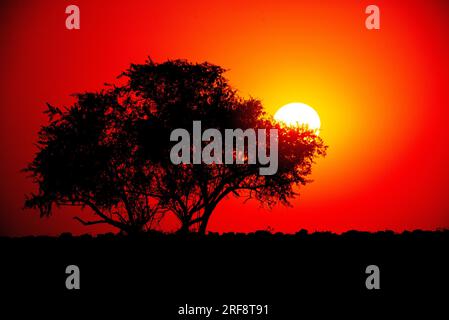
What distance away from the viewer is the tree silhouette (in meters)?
35.3

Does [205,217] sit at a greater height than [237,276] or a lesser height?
greater

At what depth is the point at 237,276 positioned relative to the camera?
18.5m

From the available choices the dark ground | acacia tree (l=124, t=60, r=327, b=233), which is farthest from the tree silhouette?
the dark ground

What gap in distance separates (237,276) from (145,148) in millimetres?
17647

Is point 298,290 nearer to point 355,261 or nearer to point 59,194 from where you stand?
point 355,261

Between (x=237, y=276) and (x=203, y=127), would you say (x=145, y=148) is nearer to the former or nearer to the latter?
(x=203, y=127)

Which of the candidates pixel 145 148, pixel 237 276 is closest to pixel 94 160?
pixel 145 148

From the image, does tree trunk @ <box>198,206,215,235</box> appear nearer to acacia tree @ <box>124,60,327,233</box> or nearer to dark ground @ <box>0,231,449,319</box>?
acacia tree @ <box>124,60,327,233</box>

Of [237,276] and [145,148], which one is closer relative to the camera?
[237,276]

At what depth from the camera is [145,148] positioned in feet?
115

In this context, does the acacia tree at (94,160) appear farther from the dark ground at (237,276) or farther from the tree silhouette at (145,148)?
the dark ground at (237,276)
